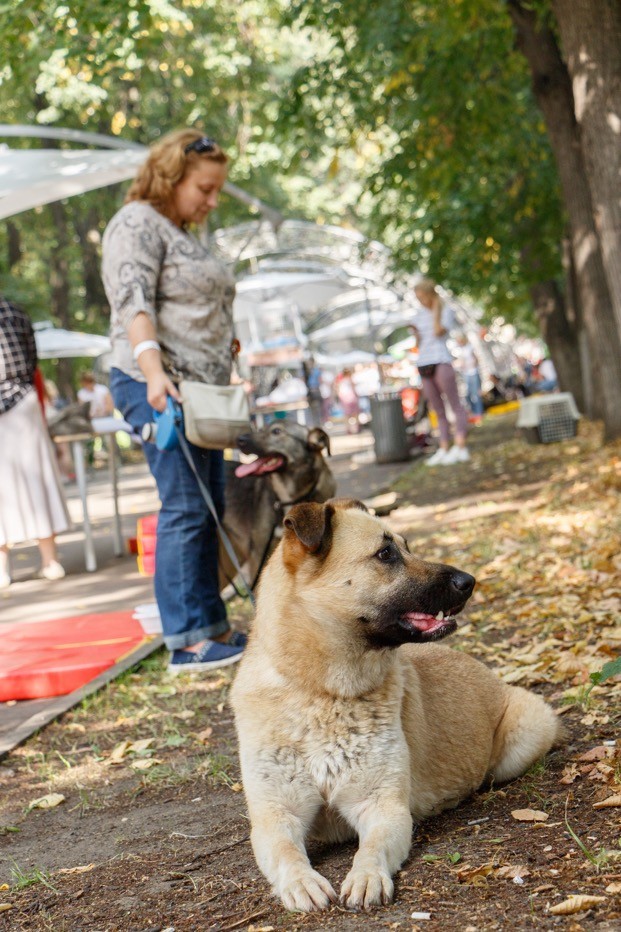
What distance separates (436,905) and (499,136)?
15123 mm

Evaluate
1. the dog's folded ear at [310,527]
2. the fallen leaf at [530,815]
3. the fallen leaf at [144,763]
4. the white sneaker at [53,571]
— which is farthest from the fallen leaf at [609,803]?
the white sneaker at [53,571]

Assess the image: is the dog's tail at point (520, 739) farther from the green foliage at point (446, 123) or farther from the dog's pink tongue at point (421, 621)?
the green foliage at point (446, 123)

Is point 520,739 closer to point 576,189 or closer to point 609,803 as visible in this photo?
point 609,803

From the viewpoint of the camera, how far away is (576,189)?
13883 millimetres

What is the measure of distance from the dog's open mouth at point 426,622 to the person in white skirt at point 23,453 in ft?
21.0

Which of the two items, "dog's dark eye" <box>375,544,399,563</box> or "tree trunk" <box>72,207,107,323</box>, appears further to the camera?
"tree trunk" <box>72,207,107,323</box>

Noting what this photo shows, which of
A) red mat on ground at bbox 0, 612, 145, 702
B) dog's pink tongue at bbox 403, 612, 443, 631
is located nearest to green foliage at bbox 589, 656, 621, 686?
dog's pink tongue at bbox 403, 612, 443, 631

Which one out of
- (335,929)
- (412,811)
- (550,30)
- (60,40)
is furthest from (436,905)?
(550,30)

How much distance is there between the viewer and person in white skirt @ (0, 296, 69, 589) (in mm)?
9172

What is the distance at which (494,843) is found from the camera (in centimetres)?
326

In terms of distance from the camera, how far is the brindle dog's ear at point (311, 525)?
135 inches

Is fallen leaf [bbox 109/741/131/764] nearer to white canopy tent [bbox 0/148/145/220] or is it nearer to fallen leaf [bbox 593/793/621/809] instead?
fallen leaf [bbox 593/793/621/809]

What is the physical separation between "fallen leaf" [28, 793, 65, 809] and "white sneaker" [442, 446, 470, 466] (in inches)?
490

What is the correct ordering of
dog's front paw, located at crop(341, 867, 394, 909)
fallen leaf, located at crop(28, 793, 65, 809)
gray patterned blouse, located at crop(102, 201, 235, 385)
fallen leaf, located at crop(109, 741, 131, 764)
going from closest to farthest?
1. dog's front paw, located at crop(341, 867, 394, 909)
2. fallen leaf, located at crop(28, 793, 65, 809)
3. fallen leaf, located at crop(109, 741, 131, 764)
4. gray patterned blouse, located at crop(102, 201, 235, 385)
